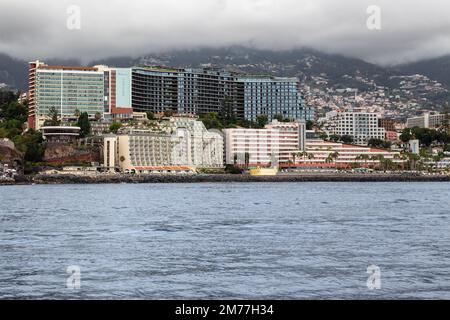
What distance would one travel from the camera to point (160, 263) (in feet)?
84.1

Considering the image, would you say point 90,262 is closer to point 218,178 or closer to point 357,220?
point 357,220

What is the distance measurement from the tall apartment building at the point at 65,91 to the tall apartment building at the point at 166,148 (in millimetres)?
20822

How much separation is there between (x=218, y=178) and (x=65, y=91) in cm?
5603

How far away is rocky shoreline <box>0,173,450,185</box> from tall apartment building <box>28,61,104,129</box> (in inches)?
1982

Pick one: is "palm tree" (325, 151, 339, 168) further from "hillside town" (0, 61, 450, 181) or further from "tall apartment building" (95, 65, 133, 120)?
"tall apartment building" (95, 65, 133, 120)

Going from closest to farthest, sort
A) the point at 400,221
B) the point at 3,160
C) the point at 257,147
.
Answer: the point at 400,221
the point at 3,160
the point at 257,147

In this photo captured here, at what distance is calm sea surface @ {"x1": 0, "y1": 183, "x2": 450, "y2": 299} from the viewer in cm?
2062

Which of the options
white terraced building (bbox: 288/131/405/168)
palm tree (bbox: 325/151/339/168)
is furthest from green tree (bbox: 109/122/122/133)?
palm tree (bbox: 325/151/339/168)

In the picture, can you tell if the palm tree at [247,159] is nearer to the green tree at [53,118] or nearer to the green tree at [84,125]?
the green tree at [84,125]

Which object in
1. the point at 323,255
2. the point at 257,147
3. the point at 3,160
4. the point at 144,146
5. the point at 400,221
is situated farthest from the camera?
the point at 257,147

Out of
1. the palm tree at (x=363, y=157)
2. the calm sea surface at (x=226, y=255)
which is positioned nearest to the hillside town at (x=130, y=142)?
the palm tree at (x=363, y=157)
